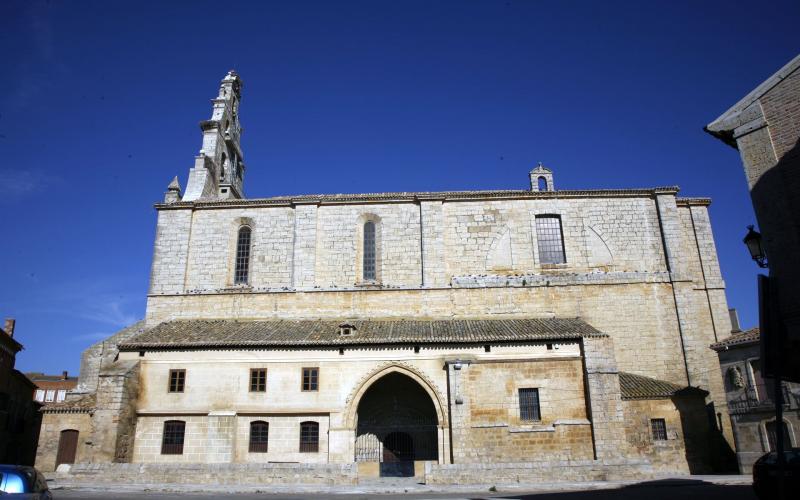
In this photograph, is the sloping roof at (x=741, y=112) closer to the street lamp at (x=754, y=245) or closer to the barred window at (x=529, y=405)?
the street lamp at (x=754, y=245)

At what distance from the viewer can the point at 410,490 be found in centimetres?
1648

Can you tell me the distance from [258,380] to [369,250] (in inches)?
367

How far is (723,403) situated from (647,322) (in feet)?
15.1

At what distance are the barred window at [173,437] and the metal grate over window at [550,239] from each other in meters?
18.2

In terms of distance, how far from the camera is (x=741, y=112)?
1179cm

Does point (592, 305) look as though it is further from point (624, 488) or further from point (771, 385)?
point (624, 488)

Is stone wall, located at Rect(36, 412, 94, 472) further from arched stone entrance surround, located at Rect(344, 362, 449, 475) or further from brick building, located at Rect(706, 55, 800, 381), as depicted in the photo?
brick building, located at Rect(706, 55, 800, 381)

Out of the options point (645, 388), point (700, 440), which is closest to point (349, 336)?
point (645, 388)

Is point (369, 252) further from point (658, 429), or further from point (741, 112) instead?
point (741, 112)

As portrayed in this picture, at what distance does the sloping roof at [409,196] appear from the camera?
1134 inches

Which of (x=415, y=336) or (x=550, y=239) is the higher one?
(x=550, y=239)

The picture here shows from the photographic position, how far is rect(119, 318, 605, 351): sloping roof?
22516 millimetres

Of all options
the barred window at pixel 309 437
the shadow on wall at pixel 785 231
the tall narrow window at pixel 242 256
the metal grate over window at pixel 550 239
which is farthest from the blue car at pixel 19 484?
the metal grate over window at pixel 550 239

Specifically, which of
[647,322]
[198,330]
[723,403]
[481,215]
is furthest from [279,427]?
[723,403]
